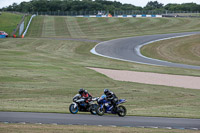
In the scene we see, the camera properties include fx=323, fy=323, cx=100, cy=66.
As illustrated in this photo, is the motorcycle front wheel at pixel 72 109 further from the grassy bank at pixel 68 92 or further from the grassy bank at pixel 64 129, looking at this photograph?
the grassy bank at pixel 64 129

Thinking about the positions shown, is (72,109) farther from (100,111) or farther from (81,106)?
(100,111)

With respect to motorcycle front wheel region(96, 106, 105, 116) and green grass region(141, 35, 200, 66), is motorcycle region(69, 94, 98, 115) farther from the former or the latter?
green grass region(141, 35, 200, 66)

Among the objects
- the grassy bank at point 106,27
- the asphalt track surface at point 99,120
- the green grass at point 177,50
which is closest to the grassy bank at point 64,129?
the asphalt track surface at point 99,120

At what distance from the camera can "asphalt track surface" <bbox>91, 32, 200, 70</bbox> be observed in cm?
4931

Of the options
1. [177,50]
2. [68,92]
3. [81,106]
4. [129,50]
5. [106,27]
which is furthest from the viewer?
[106,27]

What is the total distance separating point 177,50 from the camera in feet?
198

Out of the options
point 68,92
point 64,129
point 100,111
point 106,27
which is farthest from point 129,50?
point 64,129

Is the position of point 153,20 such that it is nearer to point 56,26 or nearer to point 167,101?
point 56,26

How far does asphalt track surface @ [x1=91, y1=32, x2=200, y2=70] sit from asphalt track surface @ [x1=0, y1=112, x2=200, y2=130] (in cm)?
3017

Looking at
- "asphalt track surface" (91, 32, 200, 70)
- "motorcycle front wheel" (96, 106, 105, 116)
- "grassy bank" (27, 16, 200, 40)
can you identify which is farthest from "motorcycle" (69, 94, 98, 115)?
"grassy bank" (27, 16, 200, 40)

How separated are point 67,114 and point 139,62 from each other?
32.5 meters

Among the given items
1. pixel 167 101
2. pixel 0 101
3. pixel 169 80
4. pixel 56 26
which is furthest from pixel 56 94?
pixel 56 26

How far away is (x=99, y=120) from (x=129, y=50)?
45186 mm

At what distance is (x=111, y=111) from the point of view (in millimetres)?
17297
